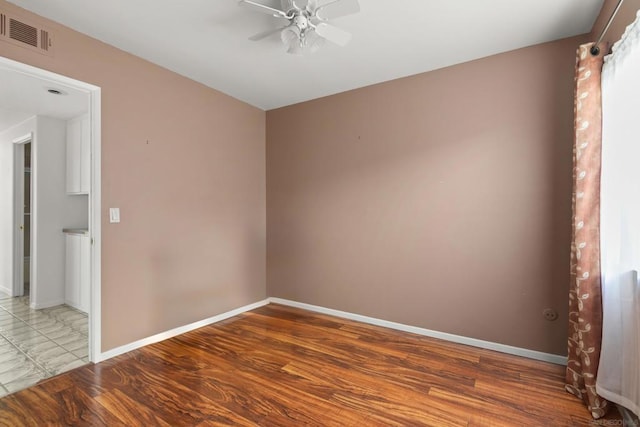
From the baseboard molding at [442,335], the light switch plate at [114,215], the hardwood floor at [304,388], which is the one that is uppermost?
the light switch plate at [114,215]

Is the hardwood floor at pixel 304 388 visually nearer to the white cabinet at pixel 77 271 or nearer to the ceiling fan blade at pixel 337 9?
the white cabinet at pixel 77 271

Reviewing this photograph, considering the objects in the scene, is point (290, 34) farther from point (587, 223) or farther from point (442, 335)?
point (442, 335)

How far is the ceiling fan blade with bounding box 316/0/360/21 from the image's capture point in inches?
68.0

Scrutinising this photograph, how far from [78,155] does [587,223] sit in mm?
5171

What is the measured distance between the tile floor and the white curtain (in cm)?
359

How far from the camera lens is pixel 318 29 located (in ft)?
6.45

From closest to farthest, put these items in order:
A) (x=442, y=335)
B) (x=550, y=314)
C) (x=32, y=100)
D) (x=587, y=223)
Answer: (x=587, y=223) < (x=550, y=314) < (x=442, y=335) < (x=32, y=100)

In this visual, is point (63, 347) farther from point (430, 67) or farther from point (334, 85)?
point (430, 67)

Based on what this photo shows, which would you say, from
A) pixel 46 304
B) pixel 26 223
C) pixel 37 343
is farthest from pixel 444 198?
pixel 26 223

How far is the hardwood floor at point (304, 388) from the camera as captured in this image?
1744 millimetres

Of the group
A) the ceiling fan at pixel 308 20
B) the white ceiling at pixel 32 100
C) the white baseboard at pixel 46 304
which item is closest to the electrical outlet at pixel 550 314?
the ceiling fan at pixel 308 20

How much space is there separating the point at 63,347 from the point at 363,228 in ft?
9.86

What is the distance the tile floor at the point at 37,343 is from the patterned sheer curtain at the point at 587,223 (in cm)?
356

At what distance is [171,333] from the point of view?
2.90 meters
